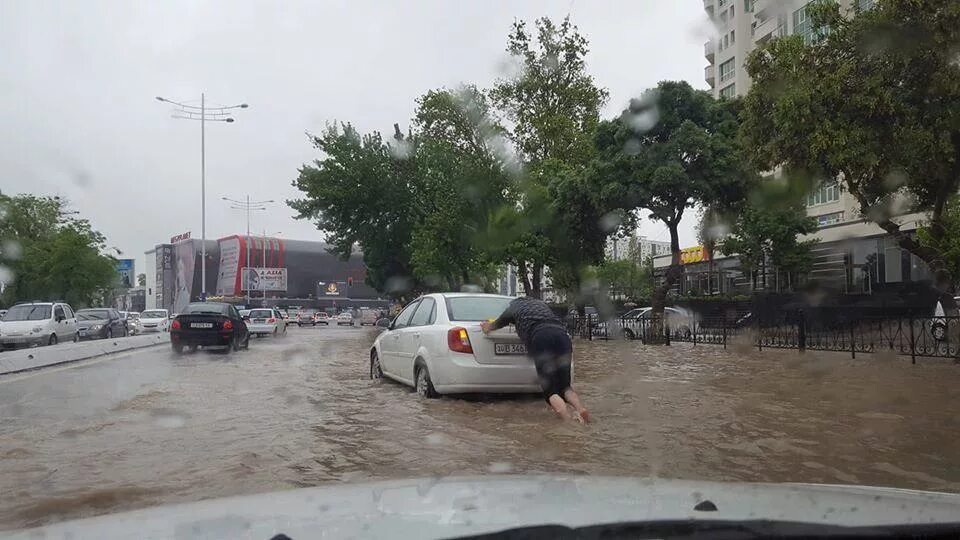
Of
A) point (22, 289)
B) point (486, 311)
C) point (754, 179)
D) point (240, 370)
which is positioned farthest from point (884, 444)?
point (22, 289)

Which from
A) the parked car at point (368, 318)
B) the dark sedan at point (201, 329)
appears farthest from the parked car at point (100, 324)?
the parked car at point (368, 318)

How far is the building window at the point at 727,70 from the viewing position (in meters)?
47.3

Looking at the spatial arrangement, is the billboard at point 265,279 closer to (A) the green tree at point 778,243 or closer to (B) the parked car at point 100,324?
(B) the parked car at point 100,324

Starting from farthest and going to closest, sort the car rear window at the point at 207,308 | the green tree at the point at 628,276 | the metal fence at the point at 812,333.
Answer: the green tree at the point at 628,276
the car rear window at the point at 207,308
the metal fence at the point at 812,333

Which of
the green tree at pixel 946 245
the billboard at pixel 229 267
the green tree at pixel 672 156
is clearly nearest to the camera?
the green tree at pixel 946 245

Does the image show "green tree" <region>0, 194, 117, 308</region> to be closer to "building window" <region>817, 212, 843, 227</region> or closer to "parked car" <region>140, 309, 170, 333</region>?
"parked car" <region>140, 309, 170, 333</region>

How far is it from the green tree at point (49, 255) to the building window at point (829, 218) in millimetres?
40458

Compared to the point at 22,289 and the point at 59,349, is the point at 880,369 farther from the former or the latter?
the point at 22,289

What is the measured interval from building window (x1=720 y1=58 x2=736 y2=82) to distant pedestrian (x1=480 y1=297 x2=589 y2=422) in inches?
1737

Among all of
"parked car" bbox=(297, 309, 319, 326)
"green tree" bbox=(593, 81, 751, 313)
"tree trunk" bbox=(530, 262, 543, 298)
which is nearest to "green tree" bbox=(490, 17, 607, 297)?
"tree trunk" bbox=(530, 262, 543, 298)

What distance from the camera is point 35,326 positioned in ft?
74.8

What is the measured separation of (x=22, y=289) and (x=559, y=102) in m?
37.2

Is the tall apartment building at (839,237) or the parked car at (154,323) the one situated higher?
the tall apartment building at (839,237)

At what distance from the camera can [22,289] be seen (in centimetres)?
4762
